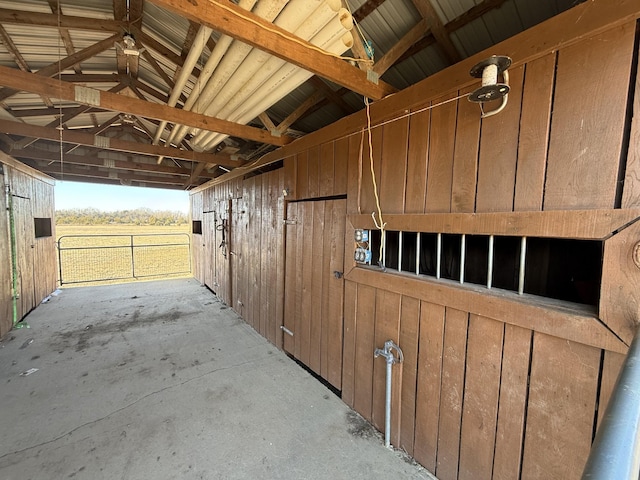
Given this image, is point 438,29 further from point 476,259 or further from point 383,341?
point 383,341

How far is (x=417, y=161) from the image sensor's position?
1.70m

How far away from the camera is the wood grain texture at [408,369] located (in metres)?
1.74

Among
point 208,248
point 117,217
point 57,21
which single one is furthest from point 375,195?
point 117,217

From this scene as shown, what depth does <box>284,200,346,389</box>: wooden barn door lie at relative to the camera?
241cm

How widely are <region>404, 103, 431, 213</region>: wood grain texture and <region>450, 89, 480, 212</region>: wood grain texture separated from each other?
0.62ft

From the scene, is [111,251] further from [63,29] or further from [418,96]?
[418,96]

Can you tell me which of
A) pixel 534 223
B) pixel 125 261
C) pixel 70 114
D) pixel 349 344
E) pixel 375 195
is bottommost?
pixel 125 261

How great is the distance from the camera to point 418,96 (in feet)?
5.54

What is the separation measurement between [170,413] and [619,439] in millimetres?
2681

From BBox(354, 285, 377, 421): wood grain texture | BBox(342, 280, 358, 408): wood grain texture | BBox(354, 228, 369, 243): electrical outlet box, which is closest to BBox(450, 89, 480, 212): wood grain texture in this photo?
A: BBox(354, 228, 369, 243): electrical outlet box

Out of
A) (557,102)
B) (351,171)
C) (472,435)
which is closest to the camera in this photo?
(557,102)

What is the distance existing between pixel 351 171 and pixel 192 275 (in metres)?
7.25

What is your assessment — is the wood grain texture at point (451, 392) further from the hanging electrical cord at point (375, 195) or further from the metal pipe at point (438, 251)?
the hanging electrical cord at point (375, 195)

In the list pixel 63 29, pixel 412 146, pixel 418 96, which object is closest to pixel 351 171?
pixel 412 146
